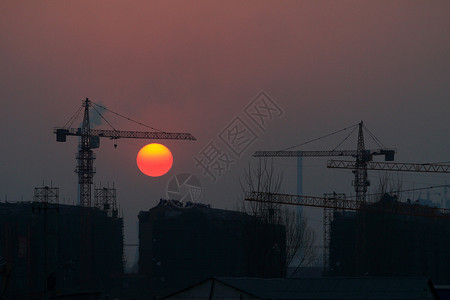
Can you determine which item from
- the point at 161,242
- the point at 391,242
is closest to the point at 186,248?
the point at 161,242

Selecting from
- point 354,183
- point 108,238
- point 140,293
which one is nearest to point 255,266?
point 140,293

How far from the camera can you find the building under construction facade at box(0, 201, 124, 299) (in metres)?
77.4

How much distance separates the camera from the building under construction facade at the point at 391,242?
204 feet

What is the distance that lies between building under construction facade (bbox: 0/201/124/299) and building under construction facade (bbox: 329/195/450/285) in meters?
27.0

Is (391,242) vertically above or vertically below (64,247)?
above

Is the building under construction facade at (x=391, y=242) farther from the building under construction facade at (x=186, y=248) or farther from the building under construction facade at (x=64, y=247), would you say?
the building under construction facade at (x=64, y=247)

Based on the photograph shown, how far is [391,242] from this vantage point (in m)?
62.4

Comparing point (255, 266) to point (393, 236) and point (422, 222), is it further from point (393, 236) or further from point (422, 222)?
point (422, 222)

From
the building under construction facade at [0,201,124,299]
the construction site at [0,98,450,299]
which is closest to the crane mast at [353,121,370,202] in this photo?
the construction site at [0,98,450,299]

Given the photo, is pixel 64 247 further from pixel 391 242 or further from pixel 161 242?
pixel 391 242

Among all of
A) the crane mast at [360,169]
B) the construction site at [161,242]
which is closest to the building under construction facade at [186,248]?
the construction site at [161,242]

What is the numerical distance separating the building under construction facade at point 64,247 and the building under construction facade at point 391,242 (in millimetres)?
26990

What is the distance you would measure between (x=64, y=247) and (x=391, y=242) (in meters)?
40.1

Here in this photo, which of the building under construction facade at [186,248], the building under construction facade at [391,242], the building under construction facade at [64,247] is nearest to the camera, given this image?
the building under construction facade at [391,242]
